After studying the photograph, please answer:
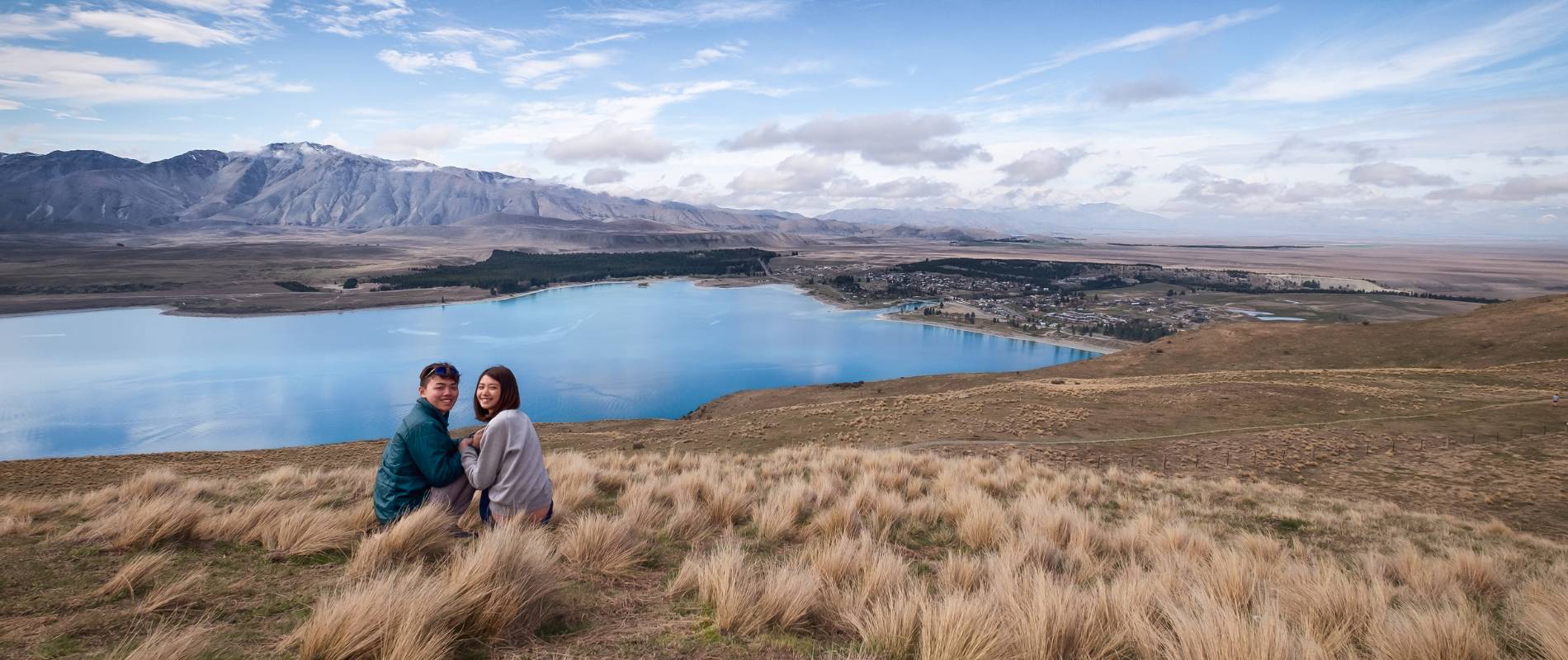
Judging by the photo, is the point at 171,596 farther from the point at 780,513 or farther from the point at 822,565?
the point at 780,513

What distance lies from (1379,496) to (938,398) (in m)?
13.5

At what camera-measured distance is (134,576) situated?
10.9ft

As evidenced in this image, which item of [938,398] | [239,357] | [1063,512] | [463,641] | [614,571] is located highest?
[463,641]

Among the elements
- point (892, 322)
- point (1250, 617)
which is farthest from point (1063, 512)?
point (892, 322)

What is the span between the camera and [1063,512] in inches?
234

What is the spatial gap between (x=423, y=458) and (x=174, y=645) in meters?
2.00

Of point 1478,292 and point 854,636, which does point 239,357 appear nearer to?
point 854,636

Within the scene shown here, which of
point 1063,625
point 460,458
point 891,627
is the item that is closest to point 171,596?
point 460,458

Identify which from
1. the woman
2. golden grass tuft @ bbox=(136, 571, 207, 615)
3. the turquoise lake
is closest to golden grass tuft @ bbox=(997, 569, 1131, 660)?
the woman

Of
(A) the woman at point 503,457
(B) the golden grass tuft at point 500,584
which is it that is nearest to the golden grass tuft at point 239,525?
(A) the woman at point 503,457

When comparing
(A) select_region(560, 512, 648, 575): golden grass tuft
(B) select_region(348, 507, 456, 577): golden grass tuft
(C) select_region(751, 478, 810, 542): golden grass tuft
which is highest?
(B) select_region(348, 507, 456, 577): golden grass tuft

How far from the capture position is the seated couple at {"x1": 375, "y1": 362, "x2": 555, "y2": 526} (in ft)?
14.0

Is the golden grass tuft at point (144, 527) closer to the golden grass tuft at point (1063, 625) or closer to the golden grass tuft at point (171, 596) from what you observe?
the golden grass tuft at point (171, 596)

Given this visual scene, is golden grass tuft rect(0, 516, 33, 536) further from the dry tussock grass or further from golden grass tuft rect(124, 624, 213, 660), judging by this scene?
golden grass tuft rect(124, 624, 213, 660)
